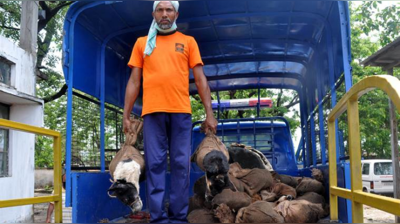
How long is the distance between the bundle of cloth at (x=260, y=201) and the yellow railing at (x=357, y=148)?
0.30 meters

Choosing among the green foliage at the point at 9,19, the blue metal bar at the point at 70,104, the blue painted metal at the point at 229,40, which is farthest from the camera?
the green foliage at the point at 9,19

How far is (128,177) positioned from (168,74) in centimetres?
79

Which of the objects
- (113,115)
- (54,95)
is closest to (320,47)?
(113,115)

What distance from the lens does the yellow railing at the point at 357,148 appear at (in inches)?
68.5

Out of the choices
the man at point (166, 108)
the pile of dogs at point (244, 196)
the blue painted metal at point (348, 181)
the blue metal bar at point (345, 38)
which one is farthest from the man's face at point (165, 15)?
the blue painted metal at point (348, 181)

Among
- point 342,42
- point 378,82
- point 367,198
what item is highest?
point 342,42

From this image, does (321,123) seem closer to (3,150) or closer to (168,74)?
(168,74)

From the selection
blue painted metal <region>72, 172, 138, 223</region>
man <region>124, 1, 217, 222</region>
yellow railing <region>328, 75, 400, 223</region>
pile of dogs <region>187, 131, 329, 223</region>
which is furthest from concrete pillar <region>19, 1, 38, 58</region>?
yellow railing <region>328, 75, 400, 223</region>

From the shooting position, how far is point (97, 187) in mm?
3852

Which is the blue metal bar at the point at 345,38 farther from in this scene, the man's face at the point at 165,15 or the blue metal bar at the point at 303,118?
the blue metal bar at the point at 303,118

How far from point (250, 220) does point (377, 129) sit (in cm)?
1567

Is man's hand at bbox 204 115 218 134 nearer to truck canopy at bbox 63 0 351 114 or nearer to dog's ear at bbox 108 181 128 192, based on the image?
dog's ear at bbox 108 181 128 192

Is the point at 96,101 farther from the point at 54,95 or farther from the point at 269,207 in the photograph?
the point at 54,95

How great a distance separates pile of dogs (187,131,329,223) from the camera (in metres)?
3.07
